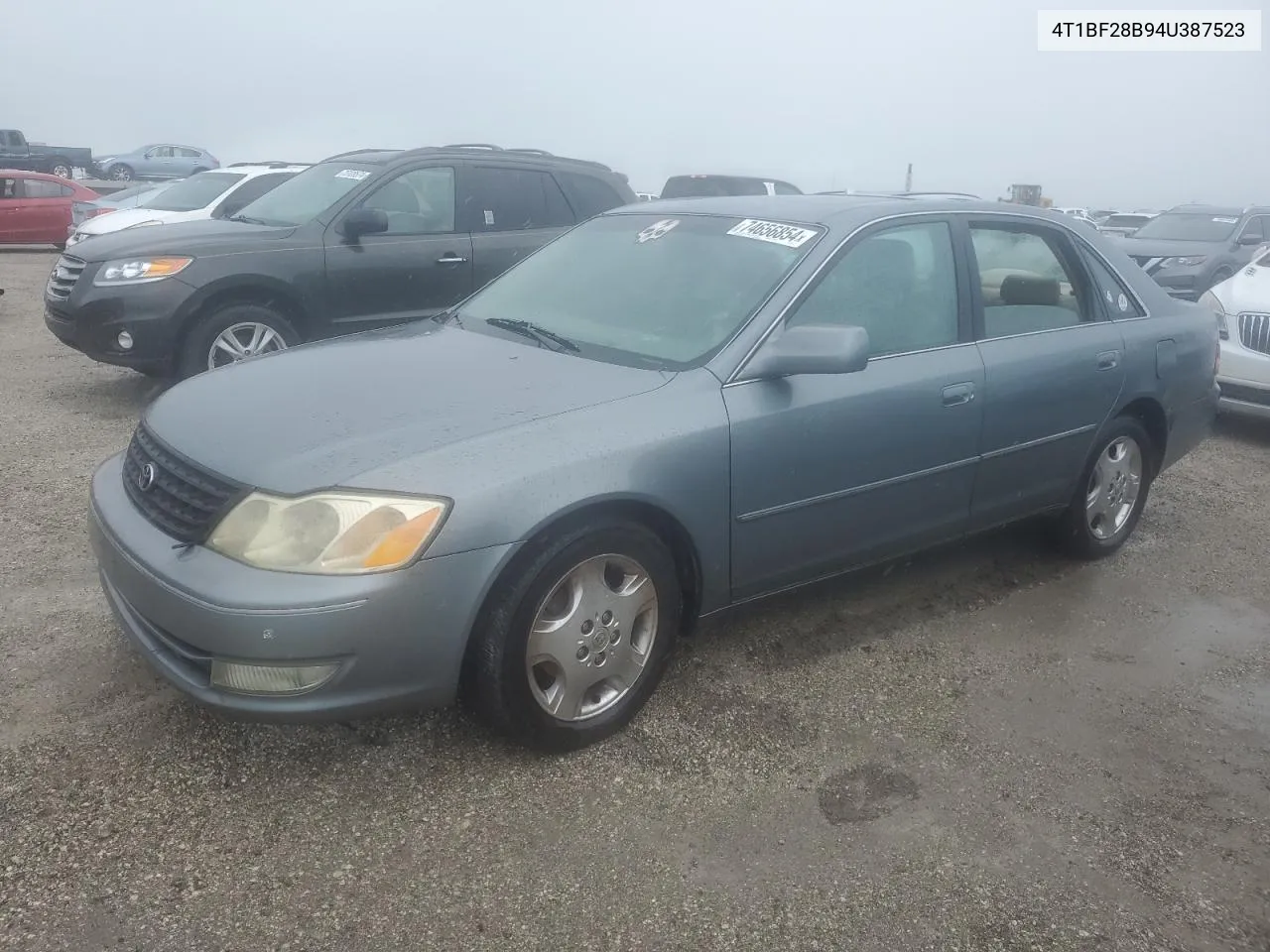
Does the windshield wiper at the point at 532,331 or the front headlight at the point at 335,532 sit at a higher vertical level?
the windshield wiper at the point at 532,331

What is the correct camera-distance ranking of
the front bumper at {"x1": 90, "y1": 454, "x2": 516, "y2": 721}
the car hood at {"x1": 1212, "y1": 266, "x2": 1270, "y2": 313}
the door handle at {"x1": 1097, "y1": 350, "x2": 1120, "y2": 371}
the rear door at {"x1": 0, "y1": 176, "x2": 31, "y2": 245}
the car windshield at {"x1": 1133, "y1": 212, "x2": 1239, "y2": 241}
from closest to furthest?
the front bumper at {"x1": 90, "y1": 454, "x2": 516, "y2": 721} < the door handle at {"x1": 1097, "y1": 350, "x2": 1120, "y2": 371} < the car hood at {"x1": 1212, "y1": 266, "x2": 1270, "y2": 313} < the car windshield at {"x1": 1133, "y1": 212, "x2": 1239, "y2": 241} < the rear door at {"x1": 0, "y1": 176, "x2": 31, "y2": 245}

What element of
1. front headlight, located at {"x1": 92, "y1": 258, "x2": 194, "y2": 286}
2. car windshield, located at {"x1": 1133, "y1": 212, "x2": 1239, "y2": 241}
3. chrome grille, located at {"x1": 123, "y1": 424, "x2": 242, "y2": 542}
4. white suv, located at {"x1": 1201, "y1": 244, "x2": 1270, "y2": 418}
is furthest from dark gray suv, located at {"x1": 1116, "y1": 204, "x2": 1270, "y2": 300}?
chrome grille, located at {"x1": 123, "y1": 424, "x2": 242, "y2": 542}

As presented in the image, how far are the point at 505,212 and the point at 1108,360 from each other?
169 inches

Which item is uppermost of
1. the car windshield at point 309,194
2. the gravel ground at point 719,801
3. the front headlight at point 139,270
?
the car windshield at point 309,194

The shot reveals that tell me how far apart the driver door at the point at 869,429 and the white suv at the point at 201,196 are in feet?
26.7

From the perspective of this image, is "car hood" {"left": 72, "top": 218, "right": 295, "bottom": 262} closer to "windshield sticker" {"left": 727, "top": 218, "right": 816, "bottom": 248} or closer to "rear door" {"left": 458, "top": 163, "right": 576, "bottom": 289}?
"rear door" {"left": 458, "top": 163, "right": 576, "bottom": 289}

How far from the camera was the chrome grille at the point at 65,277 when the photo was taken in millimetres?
6367

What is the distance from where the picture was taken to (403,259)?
668 centimetres

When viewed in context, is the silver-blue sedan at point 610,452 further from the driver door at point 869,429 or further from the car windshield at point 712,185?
the car windshield at point 712,185

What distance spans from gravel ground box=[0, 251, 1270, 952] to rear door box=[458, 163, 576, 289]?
368 centimetres

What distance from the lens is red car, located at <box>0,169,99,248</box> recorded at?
16266mm

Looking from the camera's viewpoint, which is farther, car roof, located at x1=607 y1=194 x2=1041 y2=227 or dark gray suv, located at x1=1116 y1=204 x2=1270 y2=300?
dark gray suv, located at x1=1116 y1=204 x2=1270 y2=300

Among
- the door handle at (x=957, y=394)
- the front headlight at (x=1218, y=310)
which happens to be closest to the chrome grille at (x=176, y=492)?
the door handle at (x=957, y=394)

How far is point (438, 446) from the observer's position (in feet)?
8.61
